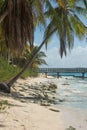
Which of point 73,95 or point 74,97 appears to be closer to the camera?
point 74,97

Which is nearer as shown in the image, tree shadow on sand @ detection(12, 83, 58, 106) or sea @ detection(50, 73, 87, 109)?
tree shadow on sand @ detection(12, 83, 58, 106)

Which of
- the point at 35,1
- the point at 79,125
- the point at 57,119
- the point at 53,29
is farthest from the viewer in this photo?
the point at 53,29

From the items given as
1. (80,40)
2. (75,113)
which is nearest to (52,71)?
(80,40)

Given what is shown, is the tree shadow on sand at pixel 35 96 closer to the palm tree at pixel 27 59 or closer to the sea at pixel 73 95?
the sea at pixel 73 95

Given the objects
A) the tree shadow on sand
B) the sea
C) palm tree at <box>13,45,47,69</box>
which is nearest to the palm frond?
the tree shadow on sand

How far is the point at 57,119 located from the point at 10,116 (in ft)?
7.19

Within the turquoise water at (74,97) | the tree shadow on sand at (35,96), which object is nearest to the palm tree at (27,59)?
the turquoise water at (74,97)

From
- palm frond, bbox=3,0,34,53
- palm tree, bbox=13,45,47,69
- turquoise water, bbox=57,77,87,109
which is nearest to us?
palm frond, bbox=3,0,34,53

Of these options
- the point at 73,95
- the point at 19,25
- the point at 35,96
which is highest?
the point at 19,25

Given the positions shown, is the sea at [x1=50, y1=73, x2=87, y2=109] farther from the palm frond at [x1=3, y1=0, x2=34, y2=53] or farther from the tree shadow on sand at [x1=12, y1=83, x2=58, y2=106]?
the palm frond at [x1=3, y1=0, x2=34, y2=53]

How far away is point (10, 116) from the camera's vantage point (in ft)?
32.4

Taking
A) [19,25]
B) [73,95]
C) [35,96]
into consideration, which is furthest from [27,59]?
[19,25]

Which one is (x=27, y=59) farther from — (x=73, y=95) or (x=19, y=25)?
(x=19, y=25)

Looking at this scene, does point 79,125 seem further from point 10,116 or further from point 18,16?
point 18,16
